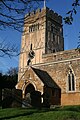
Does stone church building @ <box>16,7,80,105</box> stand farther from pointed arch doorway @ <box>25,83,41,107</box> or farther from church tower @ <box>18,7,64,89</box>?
church tower @ <box>18,7,64,89</box>

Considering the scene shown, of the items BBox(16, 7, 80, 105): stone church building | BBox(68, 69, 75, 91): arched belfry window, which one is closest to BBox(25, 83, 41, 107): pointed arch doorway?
BBox(16, 7, 80, 105): stone church building

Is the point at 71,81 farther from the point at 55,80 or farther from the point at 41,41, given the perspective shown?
the point at 41,41

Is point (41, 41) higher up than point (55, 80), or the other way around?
point (41, 41)

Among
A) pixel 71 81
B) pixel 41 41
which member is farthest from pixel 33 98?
pixel 41 41

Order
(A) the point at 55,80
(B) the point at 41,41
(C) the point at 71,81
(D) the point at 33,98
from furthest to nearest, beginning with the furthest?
(B) the point at 41,41 < (A) the point at 55,80 < (C) the point at 71,81 < (D) the point at 33,98

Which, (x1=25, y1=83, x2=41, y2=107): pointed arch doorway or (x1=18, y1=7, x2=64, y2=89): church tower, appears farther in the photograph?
(x1=18, y1=7, x2=64, y2=89): church tower

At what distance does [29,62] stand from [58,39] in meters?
10.4

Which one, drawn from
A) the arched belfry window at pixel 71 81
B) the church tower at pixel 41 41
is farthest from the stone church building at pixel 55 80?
the church tower at pixel 41 41

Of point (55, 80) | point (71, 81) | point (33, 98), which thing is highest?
point (55, 80)

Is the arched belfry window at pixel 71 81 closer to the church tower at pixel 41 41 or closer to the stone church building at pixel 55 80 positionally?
the stone church building at pixel 55 80

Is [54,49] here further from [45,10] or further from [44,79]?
[44,79]

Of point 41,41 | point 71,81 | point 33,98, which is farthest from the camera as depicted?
point 41,41

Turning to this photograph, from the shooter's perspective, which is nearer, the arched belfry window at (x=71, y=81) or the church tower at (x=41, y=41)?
the arched belfry window at (x=71, y=81)

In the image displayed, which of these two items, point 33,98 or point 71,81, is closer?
point 33,98
